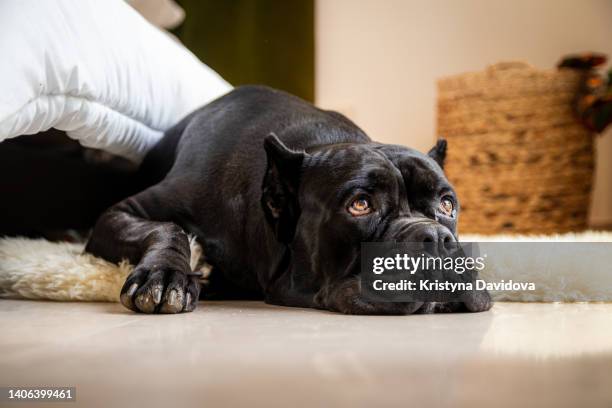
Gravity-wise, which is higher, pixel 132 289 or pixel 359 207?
pixel 359 207

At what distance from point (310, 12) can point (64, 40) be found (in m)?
3.76

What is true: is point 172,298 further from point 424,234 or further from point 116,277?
point 424,234

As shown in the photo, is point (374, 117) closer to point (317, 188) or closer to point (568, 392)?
point (317, 188)

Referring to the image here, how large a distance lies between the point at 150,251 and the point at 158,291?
0.54 feet

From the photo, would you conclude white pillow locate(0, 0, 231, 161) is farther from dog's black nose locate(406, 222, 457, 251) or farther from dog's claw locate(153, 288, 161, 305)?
dog's black nose locate(406, 222, 457, 251)

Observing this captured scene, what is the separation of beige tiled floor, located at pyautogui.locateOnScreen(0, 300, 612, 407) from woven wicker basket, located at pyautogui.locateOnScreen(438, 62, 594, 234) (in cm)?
290

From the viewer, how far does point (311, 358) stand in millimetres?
846

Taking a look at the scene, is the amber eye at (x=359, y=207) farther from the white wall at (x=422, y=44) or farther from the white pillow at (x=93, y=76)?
the white wall at (x=422, y=44)

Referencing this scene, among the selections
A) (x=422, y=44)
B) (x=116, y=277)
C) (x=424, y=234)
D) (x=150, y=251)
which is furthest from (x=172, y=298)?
(x=422, y=44)

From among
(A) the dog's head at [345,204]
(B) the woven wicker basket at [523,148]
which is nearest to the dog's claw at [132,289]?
(A) the dog's head at [345,204]

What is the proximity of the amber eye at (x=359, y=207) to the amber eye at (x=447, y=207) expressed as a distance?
159 millimetres

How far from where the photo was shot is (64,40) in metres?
1.46

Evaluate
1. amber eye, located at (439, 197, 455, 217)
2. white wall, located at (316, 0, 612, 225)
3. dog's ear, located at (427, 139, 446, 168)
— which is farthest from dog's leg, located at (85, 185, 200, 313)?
white wall, located at (316, 0, 612, 225)

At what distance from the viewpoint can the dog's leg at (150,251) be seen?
1236 millimetres
